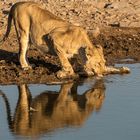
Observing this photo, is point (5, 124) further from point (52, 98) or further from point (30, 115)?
point (52, 98)

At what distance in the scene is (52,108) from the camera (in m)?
13.6

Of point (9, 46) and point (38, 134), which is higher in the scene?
point (38, 134)

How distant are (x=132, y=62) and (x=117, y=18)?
469 centimetres

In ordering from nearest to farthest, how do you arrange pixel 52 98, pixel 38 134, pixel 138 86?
pixel 38 134
pixel 52 98
pixel 138 86

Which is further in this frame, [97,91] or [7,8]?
[7,8]

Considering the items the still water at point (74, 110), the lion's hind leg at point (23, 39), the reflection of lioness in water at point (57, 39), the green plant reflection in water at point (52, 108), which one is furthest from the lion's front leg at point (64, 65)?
the lion's hind leg at point (23, 39)

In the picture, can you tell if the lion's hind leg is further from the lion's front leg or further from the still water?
the still water

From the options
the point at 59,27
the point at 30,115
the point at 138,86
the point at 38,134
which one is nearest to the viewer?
the point at 38,134

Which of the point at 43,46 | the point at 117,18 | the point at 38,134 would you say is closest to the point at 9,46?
the point at 43,46

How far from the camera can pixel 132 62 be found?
60.1 ft

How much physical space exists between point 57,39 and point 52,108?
320 centimetres

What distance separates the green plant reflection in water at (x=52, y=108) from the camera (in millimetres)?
12383

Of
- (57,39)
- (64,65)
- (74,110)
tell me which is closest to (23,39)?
(57,39)

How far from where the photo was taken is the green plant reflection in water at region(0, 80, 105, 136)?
12383mm
